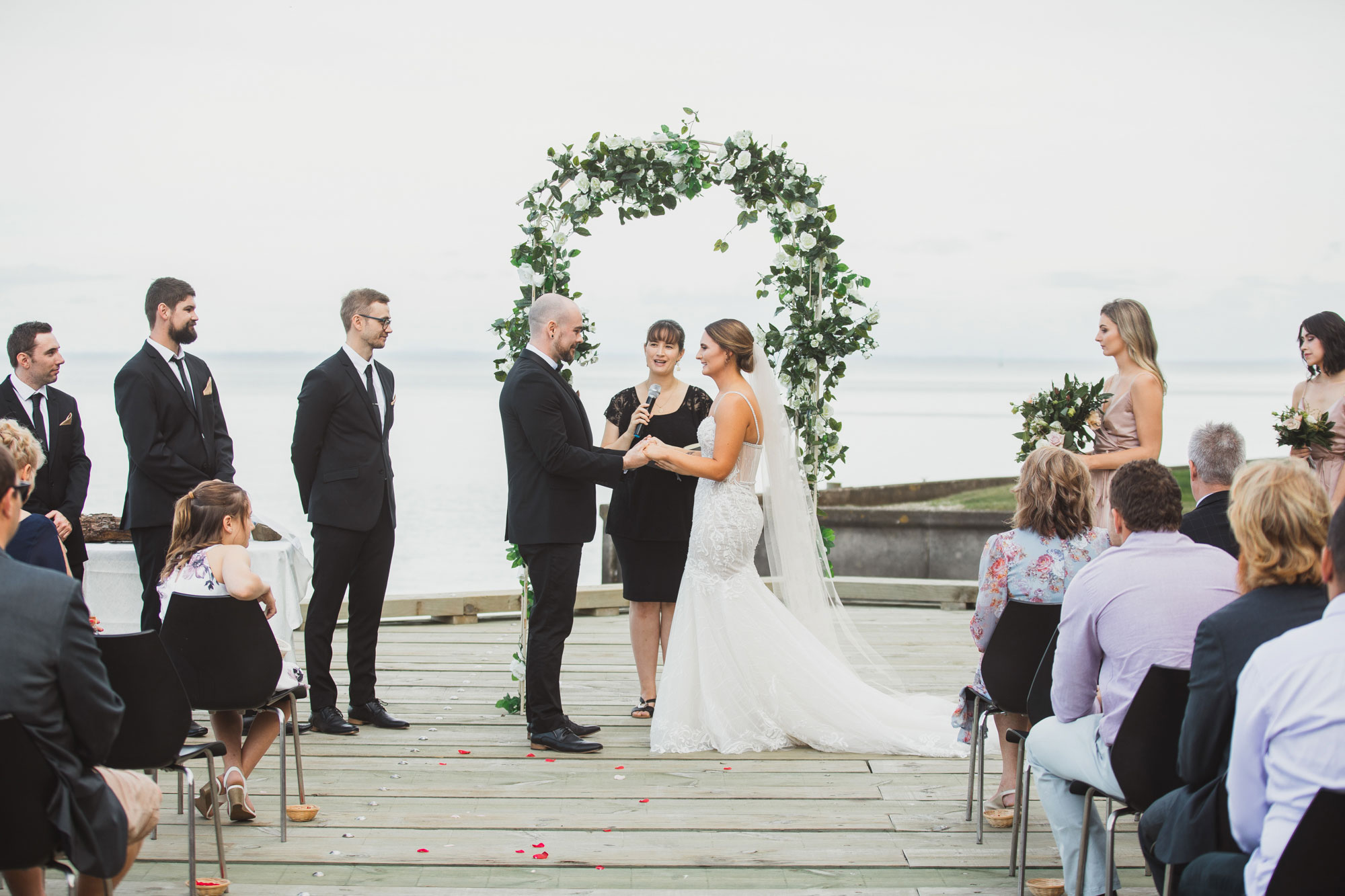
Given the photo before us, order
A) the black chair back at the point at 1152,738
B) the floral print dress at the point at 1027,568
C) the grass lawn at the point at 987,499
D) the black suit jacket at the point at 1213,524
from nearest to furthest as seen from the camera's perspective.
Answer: the black chair back at the point at 1152,738 → the floral print dress at the point at 1027,568 → the black suit jacket at the point at 1213,524 → the grass lawn at the point at 987,499

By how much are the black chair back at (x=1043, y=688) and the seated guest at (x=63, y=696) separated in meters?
2.35

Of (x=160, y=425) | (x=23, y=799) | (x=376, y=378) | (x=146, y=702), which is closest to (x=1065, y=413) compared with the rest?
(x=376, y=378)

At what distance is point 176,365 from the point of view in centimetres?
445

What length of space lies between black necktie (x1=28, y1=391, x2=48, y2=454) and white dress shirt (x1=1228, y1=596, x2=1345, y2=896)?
420cm

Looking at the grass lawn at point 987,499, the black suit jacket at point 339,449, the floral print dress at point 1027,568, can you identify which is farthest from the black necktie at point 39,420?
the grass lawn at point 987,499

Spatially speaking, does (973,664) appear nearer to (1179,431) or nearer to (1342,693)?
(1342,693)

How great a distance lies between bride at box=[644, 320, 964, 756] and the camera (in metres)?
4.45

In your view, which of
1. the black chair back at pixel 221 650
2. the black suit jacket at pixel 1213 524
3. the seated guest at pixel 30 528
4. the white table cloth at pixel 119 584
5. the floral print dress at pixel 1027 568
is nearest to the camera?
the seated guest at pixel 30 528

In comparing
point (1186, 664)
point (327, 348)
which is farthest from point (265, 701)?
point (327, 348)

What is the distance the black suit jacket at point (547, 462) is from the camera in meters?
4.29

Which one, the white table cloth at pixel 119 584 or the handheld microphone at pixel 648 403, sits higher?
the handheld microphone at pixel 648 403

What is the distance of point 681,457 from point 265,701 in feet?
6.03

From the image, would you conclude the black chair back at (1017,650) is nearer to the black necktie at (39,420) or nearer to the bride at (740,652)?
the bride at (740,652)

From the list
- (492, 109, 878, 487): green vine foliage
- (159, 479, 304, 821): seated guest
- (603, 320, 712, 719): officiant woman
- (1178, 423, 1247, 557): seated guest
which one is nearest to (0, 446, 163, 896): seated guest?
(159, 479, 304, 821): seated guest
